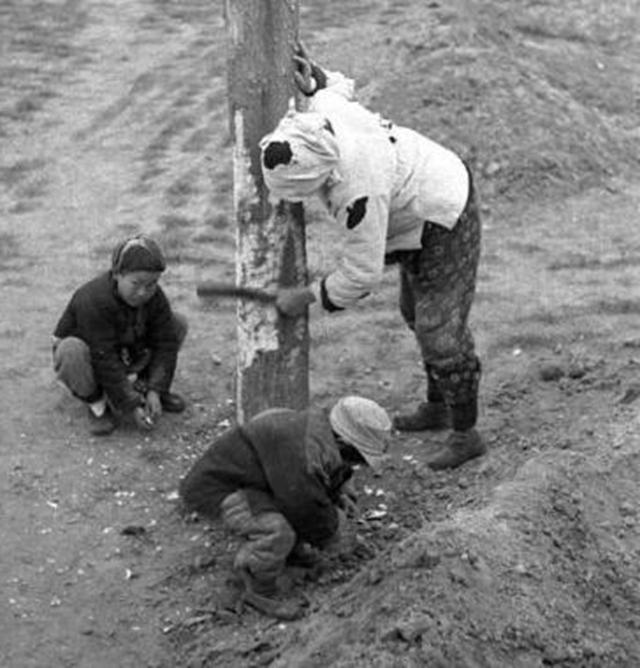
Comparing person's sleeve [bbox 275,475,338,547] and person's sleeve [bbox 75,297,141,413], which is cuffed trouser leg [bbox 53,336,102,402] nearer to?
person's sleeve [bbox 75,297,141,413]

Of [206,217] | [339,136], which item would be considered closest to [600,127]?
[206,217]

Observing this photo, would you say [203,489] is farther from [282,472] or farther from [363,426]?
[363,426]

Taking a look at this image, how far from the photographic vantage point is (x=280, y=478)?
16.9 feet

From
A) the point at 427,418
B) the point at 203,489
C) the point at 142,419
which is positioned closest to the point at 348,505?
the point at 203,489

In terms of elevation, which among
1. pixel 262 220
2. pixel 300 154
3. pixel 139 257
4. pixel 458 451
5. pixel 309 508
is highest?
pixel 300 154

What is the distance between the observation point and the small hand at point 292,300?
5.85 meters

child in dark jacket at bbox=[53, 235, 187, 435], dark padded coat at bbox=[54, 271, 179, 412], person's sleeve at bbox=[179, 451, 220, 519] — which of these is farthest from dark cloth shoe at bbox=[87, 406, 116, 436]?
person's sleeve at bbox=[179, 451, 220, 519]

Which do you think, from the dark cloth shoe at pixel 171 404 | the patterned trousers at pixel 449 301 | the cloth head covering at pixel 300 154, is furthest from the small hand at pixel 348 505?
the dark cloth shoe at pixel 171 404

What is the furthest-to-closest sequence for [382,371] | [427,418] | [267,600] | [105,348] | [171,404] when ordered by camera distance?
1. [382,371]
2. [171,404]
3. [427,418]
4. [105,348]
5. [267,600]

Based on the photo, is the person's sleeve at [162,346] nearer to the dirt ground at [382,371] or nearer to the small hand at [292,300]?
the dirt ground at [382,371]

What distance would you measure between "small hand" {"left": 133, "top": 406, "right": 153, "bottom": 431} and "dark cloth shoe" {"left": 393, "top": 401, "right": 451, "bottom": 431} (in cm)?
118

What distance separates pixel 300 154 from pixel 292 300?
83 centimetres

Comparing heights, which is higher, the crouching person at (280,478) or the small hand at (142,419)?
the crouching person at (280,478)

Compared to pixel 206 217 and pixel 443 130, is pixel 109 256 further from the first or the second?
pixel 443 130
